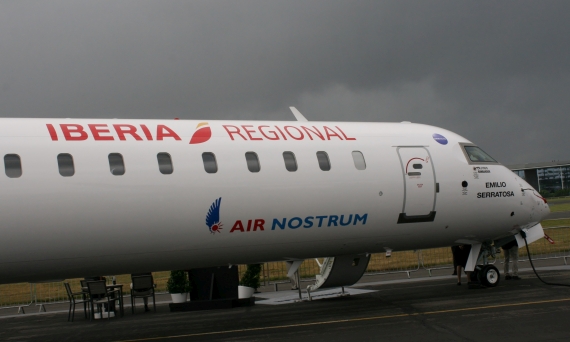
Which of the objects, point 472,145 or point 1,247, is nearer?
point 1,247

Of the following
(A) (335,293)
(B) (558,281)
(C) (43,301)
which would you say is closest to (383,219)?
(A) (335,293)

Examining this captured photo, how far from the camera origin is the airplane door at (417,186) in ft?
46.1

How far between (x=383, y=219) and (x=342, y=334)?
3.22 meters

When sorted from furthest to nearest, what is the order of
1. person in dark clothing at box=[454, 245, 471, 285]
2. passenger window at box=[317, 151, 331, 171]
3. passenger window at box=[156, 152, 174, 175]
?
1. person in dark clothing at box=[454, 245, 471, 285]
2. passenger window at box=[317, 151, 331, 171]
3. passenger window at box=[156, 152, 174, 175]

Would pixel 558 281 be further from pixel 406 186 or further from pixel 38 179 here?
pixel 38 179

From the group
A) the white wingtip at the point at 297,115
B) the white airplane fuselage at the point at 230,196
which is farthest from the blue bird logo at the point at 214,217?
the white wingtip at the point at 297,115

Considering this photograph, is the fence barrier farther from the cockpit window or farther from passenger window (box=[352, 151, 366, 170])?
passenger window (box=[352, 151, 366, 170])

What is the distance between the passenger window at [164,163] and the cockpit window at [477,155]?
783 cm

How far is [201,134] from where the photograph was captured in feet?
40.8

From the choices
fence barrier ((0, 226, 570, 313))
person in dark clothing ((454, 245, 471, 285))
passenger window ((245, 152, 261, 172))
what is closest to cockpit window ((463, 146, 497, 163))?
person in dark clothing ((454, 245, 471, 285))

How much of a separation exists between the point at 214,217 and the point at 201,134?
178cm

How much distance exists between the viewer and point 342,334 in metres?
11.5

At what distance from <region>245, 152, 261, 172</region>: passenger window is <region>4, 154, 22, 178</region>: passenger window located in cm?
422

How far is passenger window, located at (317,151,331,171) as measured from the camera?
13.1m
